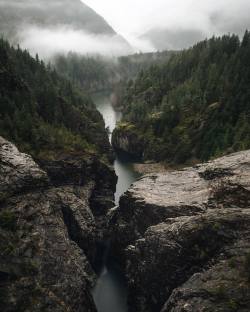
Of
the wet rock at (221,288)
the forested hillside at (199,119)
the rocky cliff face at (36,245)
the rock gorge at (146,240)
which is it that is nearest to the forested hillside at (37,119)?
the rock gorge at (146,240)

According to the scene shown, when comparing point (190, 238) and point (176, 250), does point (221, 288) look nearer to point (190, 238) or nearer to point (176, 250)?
point (190, 238)

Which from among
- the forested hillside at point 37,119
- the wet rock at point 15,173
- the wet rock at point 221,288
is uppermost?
the forested hillside at point 37,119

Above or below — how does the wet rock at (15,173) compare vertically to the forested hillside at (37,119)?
below

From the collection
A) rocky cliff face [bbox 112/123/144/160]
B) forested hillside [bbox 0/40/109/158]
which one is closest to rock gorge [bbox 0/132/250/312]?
forested hillside [bbox 0/40/109/158]

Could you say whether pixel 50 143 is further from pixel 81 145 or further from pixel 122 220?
pixel 122 220

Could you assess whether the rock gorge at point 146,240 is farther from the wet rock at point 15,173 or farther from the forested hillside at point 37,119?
the forested hillside at point 37,119

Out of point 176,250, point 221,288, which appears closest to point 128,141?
point 176,250

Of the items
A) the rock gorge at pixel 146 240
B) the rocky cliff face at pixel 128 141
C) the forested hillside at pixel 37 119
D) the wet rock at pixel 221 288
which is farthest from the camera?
the rocky cliff face at pixel 128 141
